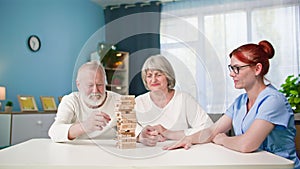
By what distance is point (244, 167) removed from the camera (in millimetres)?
729

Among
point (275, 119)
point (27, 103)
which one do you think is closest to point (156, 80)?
point (275, 119)

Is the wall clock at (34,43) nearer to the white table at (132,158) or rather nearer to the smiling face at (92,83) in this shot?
the white table at (132,158)

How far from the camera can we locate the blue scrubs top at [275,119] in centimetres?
102

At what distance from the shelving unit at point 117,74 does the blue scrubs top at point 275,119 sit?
493 millimetres

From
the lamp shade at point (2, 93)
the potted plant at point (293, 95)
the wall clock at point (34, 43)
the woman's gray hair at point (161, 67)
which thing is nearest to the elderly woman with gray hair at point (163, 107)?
the woman's gray hair at point (161, 67)

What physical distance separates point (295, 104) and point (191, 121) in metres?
2.01

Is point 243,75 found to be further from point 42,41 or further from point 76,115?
point 42,41

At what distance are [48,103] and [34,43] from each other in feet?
2.26

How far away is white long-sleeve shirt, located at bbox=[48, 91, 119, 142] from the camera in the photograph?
0.87 metres

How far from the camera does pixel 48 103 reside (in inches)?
130

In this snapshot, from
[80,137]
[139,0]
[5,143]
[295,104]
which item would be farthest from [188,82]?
[139,0]

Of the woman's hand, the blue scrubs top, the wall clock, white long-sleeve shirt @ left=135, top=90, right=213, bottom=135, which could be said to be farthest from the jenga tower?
the wall clock

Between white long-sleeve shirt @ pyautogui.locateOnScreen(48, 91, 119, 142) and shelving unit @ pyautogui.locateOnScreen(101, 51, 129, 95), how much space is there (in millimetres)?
25

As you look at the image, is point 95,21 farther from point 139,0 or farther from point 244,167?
point 244,167
